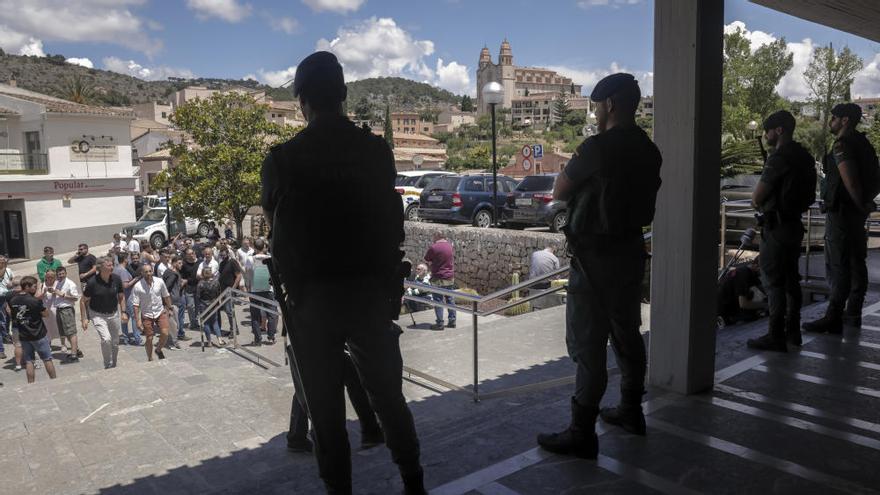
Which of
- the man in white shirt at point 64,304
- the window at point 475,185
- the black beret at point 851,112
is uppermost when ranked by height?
the black beret at point 851,112

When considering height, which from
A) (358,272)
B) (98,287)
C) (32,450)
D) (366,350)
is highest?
(358,272)

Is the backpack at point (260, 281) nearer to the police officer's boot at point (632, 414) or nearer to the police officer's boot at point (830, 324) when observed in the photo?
the police officer's boot at point (830, 324)

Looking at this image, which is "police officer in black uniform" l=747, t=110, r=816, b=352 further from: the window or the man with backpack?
the window

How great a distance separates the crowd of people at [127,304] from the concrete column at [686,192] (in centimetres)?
628

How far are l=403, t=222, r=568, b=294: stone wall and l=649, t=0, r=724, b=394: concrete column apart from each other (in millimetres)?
10496

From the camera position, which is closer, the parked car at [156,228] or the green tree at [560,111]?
the parked car at [156,228]

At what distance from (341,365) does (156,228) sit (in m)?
26.7

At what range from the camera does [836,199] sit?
504 centimetres

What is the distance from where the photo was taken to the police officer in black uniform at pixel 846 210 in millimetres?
4848

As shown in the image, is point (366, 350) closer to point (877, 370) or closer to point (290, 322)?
point (290, 322)

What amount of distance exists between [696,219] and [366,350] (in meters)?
2.14

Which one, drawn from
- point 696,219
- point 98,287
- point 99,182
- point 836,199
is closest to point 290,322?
point 696,219

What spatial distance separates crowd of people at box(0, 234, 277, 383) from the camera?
965 cm

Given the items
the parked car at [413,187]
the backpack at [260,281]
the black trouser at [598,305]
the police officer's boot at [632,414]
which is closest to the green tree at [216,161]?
the parked car at [413,187]
